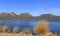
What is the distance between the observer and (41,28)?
4.02 meters

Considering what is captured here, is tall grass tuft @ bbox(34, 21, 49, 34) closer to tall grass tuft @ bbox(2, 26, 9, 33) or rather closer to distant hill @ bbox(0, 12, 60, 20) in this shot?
distant hill @ bbox(0, 12, 60, 20)

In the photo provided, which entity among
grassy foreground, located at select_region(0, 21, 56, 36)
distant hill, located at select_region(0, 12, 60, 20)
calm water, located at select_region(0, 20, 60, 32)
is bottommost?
grassy foreground, located at select_region(0, 21, 56, 36)

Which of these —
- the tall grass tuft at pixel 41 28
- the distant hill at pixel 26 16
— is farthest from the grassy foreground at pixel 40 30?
the distant hill at pixel 26 16

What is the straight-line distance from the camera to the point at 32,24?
398cm

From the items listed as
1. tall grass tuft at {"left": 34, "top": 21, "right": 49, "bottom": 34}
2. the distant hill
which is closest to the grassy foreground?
tall grass tuft at {"left": 34, "top": 21, "right": 49, "bottom": 34}

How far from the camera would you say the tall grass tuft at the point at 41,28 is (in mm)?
3996

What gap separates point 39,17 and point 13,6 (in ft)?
2.31

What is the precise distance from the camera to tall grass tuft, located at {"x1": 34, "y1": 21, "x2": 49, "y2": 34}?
13.1 ft

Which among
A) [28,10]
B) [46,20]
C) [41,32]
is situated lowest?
[41,32]

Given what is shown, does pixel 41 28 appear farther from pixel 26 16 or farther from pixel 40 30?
pixel 26 16

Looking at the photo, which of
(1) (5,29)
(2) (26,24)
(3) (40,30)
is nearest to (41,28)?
(3) (40,30)

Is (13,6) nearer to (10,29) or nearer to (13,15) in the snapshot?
(13,15)

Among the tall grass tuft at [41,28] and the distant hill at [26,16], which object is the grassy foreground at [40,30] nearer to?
the tall grass tuft at [41,28]

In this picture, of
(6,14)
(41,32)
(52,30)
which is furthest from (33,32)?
(6,14)
